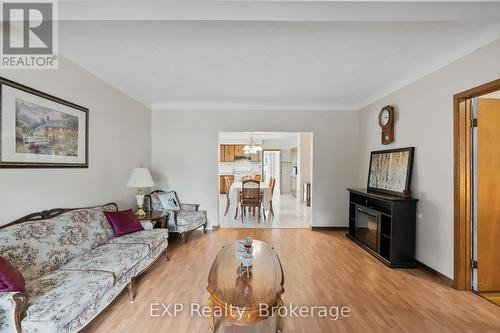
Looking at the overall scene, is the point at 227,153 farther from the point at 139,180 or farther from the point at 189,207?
the point at 139,180

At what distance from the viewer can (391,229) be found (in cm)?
304

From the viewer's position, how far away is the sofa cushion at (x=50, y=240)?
5.90 feet

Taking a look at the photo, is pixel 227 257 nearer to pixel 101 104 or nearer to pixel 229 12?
pixel 229 12

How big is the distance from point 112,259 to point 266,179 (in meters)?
9.01

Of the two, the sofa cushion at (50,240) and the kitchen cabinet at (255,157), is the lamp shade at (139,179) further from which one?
the kitchen cabinet at (255,157)

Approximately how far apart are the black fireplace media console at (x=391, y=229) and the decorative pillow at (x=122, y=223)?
10.7ft

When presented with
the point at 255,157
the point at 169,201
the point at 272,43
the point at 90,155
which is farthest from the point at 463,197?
the point at 255,157

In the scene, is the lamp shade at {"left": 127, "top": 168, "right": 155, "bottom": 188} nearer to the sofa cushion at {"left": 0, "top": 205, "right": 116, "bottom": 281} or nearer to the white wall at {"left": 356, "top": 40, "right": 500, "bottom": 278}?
the sofa cushion at {"left": 0, "top": 205, "right": 116, "bottom": 281}

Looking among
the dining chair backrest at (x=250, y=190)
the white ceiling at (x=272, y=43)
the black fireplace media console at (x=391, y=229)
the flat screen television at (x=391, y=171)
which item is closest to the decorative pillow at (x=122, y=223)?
the white ceiling at (x=272, y=43)

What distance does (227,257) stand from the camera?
7.08 ft

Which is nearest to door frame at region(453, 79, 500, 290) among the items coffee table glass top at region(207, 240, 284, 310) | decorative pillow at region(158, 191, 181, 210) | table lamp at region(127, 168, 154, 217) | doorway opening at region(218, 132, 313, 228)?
coffee table glass top at region(207, 240, 284, 310)

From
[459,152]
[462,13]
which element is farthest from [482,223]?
[462,13]

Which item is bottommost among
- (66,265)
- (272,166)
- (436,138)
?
(66,265)

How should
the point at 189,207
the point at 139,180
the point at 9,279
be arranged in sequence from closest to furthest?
the point at 9,279, the point at 139,180, the point at 189,207
